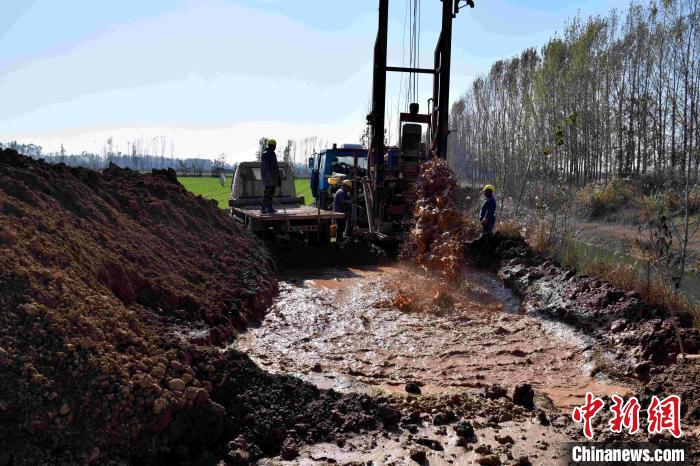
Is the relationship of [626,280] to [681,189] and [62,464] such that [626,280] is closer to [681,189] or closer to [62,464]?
[62,464]

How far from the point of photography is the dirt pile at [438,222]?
11.5 meters

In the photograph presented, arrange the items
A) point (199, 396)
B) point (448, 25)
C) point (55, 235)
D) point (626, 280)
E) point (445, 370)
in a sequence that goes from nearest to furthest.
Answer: point (199, 396) < point (55, 235) < point (445, 370) < point (626, 280) < point (448, 25)

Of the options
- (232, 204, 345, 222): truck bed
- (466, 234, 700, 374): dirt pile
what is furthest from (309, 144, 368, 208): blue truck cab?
(466, 234, 700, 374): dirt pile

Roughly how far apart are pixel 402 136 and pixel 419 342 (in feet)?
22.0

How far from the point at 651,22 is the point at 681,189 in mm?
9625

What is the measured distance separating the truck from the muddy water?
232 cm

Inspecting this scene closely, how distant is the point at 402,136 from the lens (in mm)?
13820

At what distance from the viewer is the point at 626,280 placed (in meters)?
9.24

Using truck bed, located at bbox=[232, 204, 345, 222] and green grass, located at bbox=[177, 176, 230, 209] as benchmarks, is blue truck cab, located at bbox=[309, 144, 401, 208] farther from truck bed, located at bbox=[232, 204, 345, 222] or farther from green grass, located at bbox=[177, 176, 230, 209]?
green grass, located at bbox=[177, 176, 230, 209]

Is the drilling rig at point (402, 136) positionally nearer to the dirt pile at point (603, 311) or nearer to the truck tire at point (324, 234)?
the truck tire at point (324, 234)

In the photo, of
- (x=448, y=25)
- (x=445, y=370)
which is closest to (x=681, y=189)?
(x=448, y=25)

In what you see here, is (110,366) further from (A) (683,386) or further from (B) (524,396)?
(A) (683,386)

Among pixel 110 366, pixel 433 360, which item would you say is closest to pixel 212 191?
pixel 433 360

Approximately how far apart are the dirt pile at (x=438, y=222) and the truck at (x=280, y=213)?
2.34 metres
